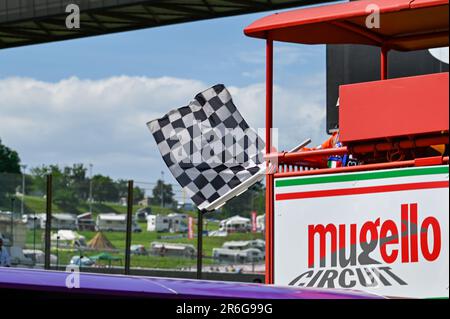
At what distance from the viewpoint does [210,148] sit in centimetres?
751

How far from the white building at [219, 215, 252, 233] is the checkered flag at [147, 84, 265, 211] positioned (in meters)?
22.1

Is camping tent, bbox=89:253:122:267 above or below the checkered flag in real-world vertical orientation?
below

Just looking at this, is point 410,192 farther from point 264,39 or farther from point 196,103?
point 196,103

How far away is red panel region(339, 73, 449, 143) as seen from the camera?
4.64m

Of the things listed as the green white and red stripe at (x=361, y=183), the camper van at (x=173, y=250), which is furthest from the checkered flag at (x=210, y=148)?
the camper van at (x=173, y=250)

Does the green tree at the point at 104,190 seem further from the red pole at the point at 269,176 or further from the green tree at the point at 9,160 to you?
the green tree at the point at 9,160

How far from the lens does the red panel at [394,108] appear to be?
464 centimetres

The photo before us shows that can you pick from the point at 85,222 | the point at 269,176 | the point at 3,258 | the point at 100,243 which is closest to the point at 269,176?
the point at 269,176

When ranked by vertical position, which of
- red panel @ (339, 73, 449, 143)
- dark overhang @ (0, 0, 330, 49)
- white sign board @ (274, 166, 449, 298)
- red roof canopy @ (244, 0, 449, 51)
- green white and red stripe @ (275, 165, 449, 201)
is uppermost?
dark overhang @ (0, 0, 330, 49)

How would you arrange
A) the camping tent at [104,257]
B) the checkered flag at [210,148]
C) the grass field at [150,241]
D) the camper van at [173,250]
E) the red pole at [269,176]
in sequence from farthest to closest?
the camping tent at [104,257] → the camper van at [173,250] → the grass field at [150,241] → the checkered flag at [210,148] → the red pole at [269,176]

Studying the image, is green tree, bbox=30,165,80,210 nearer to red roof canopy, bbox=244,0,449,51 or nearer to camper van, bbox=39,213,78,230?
camper van, bbox=39,213,78,230

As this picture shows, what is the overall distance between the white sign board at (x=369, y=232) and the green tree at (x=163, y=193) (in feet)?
54.6

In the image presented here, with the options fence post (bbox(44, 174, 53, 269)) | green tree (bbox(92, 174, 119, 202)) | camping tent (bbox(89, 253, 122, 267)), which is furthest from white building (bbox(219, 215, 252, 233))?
fence post (bbox(44, 174, 53, 269))

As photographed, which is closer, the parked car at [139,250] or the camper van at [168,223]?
the camper van at [168,223]
